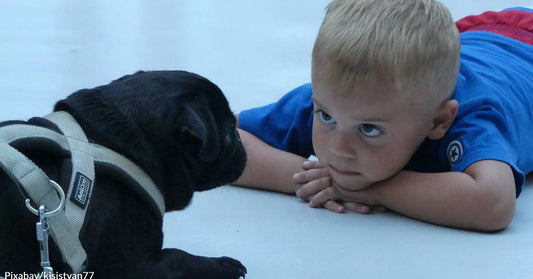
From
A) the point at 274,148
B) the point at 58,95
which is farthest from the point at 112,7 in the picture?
the point at 274,148

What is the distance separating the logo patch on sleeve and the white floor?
0.17 m

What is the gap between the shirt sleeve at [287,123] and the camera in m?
2.17

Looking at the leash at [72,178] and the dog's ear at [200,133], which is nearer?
the leash at [72,178]

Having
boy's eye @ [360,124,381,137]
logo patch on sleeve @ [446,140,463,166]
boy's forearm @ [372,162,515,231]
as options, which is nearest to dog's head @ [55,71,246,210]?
boy's eye @ [360,124,381,137]

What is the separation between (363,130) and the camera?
1849 millimetres

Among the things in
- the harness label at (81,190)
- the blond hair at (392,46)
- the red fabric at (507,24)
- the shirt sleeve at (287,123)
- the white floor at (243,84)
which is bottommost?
the white floor at (243,84)

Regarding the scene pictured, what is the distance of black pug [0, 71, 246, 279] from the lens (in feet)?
4.51

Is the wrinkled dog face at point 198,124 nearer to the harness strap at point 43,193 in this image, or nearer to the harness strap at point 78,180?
the harness strap at point 78,180

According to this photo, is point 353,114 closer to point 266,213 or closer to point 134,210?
point 266,213

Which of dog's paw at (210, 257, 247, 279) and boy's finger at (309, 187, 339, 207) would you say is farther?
boy's finger at (309, 187, 339, 207)

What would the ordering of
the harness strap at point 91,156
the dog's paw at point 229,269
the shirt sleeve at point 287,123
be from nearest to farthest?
1. the harness strap at point 91,156
2. the dog's paw at point 229,269
3. the shirt sleeve at point 287,123

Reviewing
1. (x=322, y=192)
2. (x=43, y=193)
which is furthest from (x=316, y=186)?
(x=43, y=193)

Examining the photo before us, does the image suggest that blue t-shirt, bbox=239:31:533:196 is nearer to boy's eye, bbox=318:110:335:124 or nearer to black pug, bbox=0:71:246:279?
boy's eye, bbox=318:110:335:124

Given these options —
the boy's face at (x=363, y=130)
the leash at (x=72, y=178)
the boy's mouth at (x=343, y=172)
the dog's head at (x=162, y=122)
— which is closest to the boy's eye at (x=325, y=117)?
the boy's face at (x=363, y=130)
